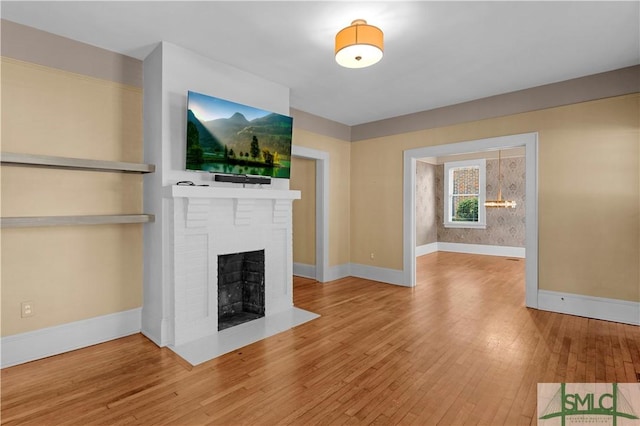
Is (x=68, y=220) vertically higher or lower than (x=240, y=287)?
higher

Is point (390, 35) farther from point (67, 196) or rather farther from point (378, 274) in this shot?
point (378, 274)

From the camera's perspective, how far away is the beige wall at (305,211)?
19.3 ft

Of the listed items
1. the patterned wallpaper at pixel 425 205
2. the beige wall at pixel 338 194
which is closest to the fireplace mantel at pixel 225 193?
the beige wall at pixel 338 194

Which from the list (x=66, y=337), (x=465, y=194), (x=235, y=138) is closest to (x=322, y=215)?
(x=235, y=138)

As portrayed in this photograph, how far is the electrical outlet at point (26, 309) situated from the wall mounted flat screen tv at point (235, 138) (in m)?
1.77

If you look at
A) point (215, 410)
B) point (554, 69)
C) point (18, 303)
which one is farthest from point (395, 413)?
point (554, 69)

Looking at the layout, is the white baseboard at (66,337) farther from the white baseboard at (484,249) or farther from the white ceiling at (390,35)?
the white baseboard at (484,249)

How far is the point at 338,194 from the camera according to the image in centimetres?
593

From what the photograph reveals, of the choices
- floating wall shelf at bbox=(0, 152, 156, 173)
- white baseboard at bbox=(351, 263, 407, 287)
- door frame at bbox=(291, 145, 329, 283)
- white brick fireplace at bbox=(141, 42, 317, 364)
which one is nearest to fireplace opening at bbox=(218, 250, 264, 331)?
white brick fireplace at bbox=(141, 42, 317, 364)

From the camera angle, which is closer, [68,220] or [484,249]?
[68,220]

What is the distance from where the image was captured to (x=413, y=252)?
17.6 feet

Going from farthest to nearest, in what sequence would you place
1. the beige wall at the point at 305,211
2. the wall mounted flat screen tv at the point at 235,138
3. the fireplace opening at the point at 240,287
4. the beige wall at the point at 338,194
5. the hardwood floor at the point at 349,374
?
the beige wall at the point at 305,211
the beige wall at the point at 338,194
the fireplace opening at the point at 240,287
the wall mounted flat screen tv at the point at 235,138
the hardwood floor at the point at 349,374

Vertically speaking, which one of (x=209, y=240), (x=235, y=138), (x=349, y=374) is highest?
(x=235, y=138)

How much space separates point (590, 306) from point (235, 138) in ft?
15.0
